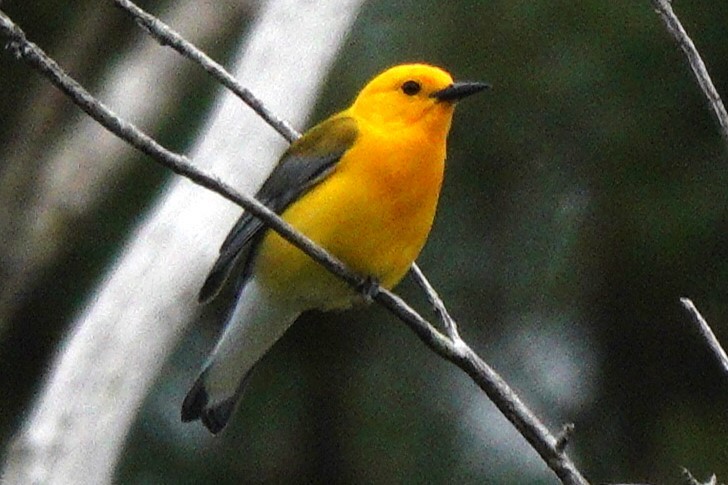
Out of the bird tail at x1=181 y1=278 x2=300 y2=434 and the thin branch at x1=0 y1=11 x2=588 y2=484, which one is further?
the bird tail at x1=181 y1=278 x2=300 y2=434

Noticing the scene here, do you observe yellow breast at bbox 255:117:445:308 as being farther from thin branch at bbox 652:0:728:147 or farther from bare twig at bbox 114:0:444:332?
thin branch at bbox 652:0:728:147

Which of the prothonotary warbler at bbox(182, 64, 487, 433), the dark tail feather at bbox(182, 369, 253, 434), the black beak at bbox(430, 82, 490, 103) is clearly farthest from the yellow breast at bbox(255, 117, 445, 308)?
the dark tail feather at bbox(182, 369, 253, 434)

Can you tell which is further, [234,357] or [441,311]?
[234,357]

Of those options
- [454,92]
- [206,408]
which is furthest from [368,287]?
[206,408]

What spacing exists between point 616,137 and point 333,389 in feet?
3.66

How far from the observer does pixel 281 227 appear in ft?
8.63

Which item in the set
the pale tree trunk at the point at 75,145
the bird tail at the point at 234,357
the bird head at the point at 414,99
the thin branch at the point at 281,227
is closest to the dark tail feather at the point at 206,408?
the bird tail at the point at 234,357

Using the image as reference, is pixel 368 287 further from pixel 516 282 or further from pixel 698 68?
pixel 516 282

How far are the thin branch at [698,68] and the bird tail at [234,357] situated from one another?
4.85 ft

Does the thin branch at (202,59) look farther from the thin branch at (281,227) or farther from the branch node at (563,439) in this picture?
the branch node at (563,439)

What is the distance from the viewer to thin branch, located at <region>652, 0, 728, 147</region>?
2.28m

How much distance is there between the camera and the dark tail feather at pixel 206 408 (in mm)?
3773

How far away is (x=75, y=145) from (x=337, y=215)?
0.84 metres

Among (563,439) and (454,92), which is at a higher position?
(454,92)
